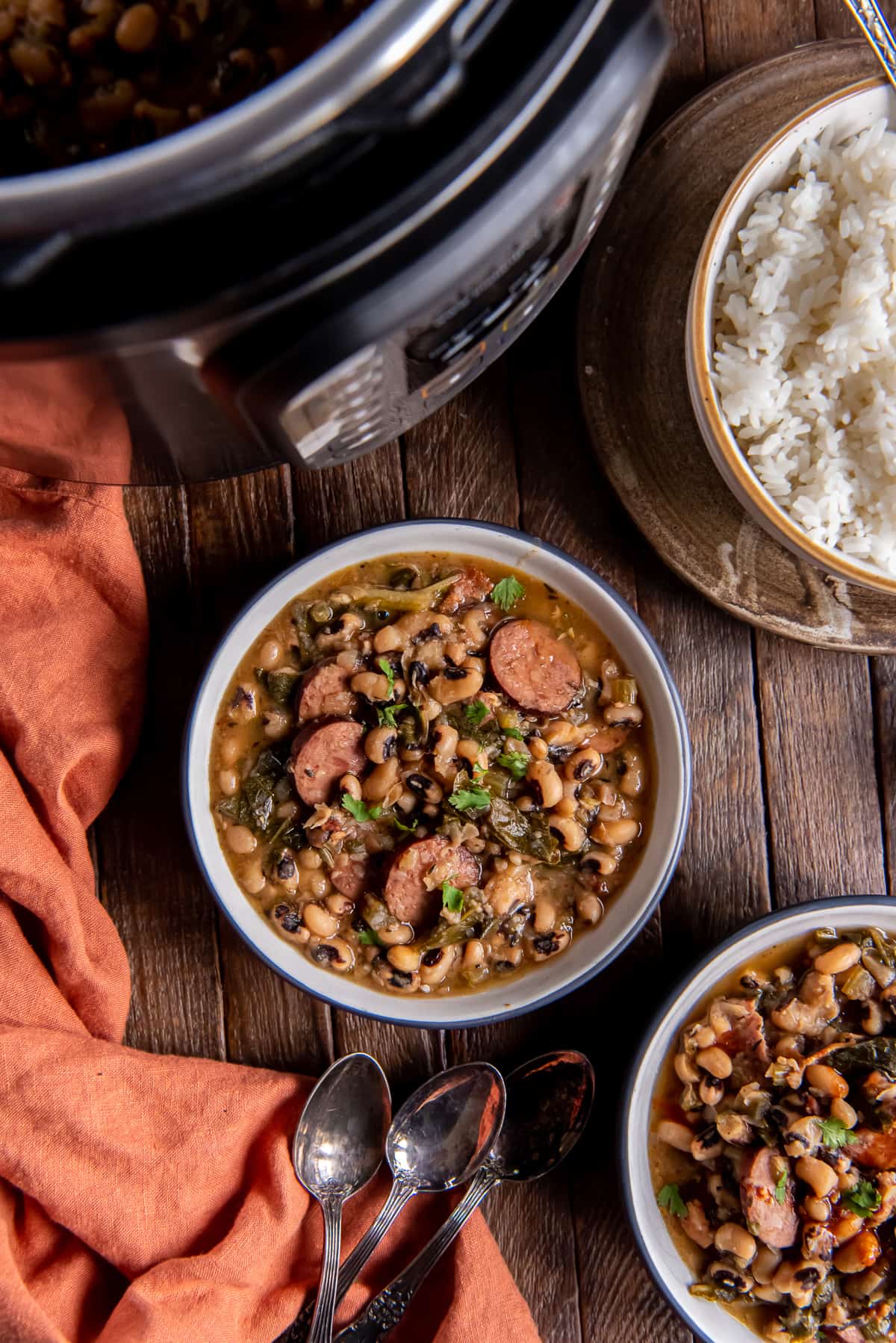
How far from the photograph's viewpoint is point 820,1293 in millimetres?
1914

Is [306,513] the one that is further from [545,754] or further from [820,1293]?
[820,1293]

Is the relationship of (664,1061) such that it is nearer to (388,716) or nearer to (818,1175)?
(818,1175)

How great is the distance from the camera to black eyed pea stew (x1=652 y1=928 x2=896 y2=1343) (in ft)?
6.13

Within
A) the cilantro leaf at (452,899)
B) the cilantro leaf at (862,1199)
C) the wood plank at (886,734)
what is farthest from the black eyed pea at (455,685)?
the cilantro leaf at (862,1199)

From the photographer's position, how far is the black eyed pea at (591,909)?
1.92 meters

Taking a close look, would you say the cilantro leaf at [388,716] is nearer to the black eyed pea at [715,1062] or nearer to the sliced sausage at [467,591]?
the sliced sausage at [467,591]

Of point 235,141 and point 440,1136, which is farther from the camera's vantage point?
point 440,1136

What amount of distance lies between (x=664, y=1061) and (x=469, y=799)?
596mm

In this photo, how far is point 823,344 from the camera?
1.82m

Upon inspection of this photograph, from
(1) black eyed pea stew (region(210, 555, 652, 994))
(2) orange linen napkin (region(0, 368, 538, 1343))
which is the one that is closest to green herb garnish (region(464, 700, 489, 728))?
(1) black eyed pea stew (region(210, 555, 652, 994))

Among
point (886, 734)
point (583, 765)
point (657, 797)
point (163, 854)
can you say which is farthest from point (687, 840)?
point (163, 854)

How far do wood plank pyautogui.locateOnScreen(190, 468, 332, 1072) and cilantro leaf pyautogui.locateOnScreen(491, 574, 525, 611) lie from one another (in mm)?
432

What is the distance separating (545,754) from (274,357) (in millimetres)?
1172

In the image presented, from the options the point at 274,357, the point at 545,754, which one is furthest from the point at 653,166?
the point at 274,357
